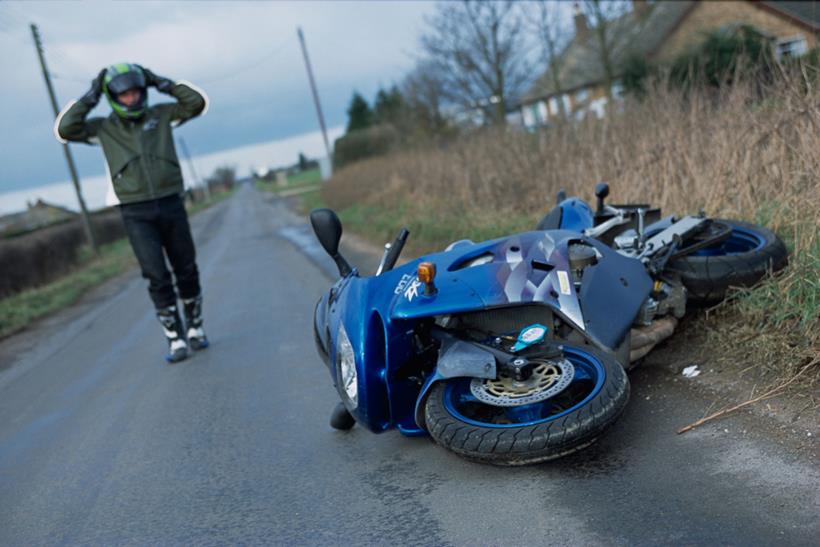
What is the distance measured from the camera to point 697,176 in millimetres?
7238

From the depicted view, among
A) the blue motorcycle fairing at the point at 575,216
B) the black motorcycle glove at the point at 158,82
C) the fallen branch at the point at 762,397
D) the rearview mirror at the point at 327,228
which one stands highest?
the black motorcycle glove at the point at 158,82

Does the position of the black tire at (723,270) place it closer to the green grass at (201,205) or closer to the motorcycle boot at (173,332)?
the motorcycle boot at (173,332)

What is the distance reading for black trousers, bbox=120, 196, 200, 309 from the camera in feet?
23.3

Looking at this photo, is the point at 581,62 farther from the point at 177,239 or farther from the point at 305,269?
the point at 177,239

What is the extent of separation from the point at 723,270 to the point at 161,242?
15.4ft

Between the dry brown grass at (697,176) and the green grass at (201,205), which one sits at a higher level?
the dry brown grass at (697,176)

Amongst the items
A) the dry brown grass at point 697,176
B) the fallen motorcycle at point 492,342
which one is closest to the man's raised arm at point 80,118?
the fallen motorcycle at point 492,342

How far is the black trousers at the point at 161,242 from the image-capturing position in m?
7.10

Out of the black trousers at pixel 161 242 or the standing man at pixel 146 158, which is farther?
the black trousers at pixel 161 242

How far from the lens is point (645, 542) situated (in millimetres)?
2816

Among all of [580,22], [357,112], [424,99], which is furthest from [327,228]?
[357,112]

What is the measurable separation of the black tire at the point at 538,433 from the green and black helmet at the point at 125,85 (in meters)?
4.64

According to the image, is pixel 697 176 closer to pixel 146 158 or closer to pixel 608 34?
pixel 146 158

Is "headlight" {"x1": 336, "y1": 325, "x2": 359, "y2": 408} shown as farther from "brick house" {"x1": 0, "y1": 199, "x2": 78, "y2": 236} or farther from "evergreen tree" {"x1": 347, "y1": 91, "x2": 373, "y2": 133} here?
"evergreen tree" {"x1": 347, "y1": 91, "x2": 373, "y2": 133}
